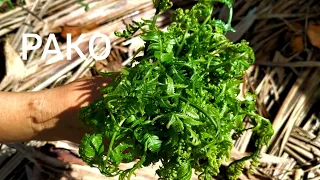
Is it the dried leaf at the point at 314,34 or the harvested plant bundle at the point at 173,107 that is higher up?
the harvested plant bundle at the point at 173,107

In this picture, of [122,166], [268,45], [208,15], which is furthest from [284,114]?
[208,15]

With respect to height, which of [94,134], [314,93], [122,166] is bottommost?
[122,166]

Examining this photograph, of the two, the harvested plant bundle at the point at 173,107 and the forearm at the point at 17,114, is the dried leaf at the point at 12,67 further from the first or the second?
the harvested plant bundle at the point at 173,107

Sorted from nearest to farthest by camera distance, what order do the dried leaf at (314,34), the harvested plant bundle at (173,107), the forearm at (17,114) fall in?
the harvested plant bundle at (173,107) → the forearm at (17,114) → the dried leaf at (314,34)

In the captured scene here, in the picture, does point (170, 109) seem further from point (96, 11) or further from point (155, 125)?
point (96, 11)

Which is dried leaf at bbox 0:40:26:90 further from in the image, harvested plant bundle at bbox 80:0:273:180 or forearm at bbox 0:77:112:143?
harvested plant bundle at bbox 80:0:273:180

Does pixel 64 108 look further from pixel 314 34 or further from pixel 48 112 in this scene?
pixel 314 34

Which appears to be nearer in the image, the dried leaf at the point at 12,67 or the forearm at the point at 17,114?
the forearm at the point at 17,114

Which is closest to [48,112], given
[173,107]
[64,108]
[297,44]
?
[64,108]

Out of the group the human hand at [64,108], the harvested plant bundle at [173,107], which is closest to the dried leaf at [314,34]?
the harvested plant bundle at [173,107]
